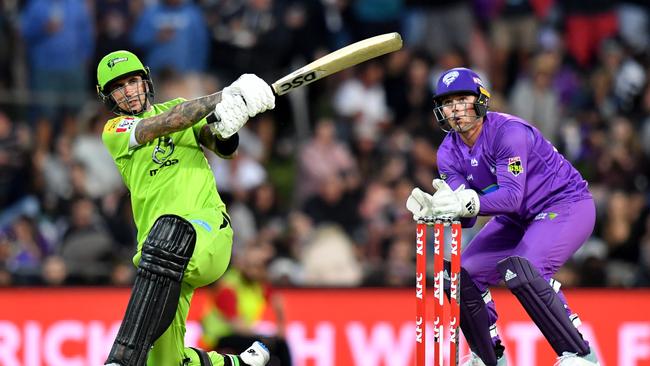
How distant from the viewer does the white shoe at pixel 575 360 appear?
27.3 feet

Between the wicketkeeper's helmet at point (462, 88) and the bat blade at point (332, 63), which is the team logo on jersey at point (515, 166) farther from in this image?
the bat blade at point (332, 63)

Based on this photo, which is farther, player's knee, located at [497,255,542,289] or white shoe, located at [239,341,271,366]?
white shoe, located at [239,341,271,366]

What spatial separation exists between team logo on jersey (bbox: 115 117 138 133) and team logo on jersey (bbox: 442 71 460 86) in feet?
6.63

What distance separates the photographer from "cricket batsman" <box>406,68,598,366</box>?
835cm

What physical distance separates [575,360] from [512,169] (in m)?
1.26

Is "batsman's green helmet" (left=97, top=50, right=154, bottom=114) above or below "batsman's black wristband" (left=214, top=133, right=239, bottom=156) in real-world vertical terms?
above

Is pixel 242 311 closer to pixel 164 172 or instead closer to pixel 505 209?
pixel 164 172

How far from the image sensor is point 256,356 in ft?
29.3

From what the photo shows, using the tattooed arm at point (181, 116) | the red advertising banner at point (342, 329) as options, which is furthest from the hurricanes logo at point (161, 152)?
the red advertising banner at point (342, 329)

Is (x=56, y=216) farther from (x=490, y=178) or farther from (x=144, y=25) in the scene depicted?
(x=490, y=178)

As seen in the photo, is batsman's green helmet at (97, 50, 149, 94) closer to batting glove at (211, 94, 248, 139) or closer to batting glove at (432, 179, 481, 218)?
batting glove at (211, 94, 248, 139)

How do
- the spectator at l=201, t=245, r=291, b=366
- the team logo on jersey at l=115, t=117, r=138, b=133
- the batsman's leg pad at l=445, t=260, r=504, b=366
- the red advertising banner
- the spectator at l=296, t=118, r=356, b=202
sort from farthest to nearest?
the spectator at l=296, t=118, r=356, b=202, the red advertising banner, the spectator at l=201, t=245, r=291, b=366, the batsman's leg pad at l=445, t=260, r=504, b=366, the team logo on jersey at l=115, t=117, r=138, b=133

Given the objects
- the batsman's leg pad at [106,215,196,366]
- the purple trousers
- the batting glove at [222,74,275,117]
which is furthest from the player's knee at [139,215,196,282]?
the purple trousers

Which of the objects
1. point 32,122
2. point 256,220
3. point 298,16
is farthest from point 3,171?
point 298,16
